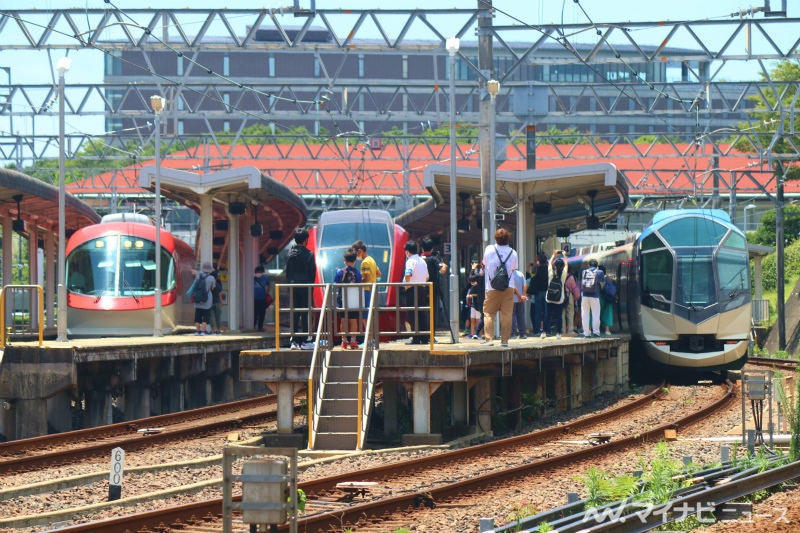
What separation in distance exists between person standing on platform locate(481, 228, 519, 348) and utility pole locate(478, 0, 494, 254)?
5.52 meters

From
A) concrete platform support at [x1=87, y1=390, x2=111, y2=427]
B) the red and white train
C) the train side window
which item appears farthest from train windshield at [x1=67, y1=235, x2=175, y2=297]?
the train side window

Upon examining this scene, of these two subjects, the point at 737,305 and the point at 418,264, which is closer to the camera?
the point at 418,264

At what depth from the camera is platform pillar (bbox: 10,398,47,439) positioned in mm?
19859

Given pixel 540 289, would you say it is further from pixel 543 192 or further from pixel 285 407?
pixel 285 407

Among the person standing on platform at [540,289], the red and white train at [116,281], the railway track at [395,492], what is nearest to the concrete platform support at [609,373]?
the person standing on platform at [540,289]

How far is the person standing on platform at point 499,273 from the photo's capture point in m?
19.0

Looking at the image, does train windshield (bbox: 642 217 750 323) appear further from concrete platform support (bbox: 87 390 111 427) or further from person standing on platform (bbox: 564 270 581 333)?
concrete platform support (bbox: 87 390 111 427)

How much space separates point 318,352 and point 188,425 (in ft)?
15.7

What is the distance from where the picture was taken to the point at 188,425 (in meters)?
21.1

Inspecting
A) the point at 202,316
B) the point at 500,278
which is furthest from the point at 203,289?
the point at 500,278

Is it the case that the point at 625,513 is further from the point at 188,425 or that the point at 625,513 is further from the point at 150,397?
the point at 150,397

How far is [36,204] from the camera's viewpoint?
30.8m

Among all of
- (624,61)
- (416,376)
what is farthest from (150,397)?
(624,61)

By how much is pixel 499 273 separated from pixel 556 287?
5.88 metres
